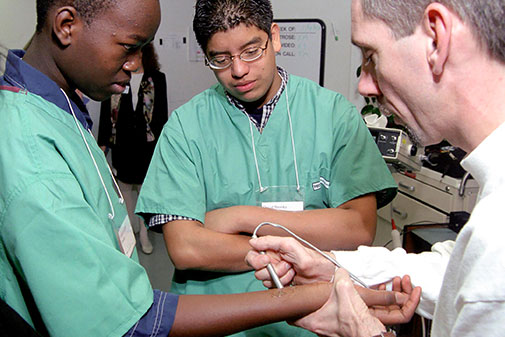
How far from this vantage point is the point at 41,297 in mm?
724

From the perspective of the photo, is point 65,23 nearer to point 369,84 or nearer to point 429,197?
point 369,84

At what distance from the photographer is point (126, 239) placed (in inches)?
40.8

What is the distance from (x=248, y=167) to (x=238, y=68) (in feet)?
1.06

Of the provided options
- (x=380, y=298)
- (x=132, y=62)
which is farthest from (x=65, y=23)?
(x=380, y=298)

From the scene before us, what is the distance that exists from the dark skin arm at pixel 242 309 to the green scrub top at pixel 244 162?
0.97 ft

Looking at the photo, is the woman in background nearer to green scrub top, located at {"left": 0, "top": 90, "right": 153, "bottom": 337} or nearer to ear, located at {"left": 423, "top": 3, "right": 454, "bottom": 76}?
green scrub top, located at {"left": 0, "top": 90, "right": 153, "bottom": 337}

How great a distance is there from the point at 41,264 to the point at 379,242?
2.47 meters

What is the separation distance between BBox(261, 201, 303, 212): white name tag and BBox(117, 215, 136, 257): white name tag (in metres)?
0.45

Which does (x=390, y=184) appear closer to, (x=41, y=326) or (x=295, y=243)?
(x=295, y=243)

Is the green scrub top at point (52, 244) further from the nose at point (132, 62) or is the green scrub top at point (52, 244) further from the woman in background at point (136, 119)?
the woman in background at point (136, 119)

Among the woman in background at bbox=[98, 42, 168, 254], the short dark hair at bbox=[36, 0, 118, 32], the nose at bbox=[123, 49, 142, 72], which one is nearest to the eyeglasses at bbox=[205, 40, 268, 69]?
the nose at bbox=[123, 49, 142, 72]

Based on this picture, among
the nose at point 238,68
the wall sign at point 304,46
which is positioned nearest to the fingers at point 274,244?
the nose at point 238,68

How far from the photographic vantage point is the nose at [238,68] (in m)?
1.33

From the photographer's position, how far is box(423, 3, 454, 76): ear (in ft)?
2.31
